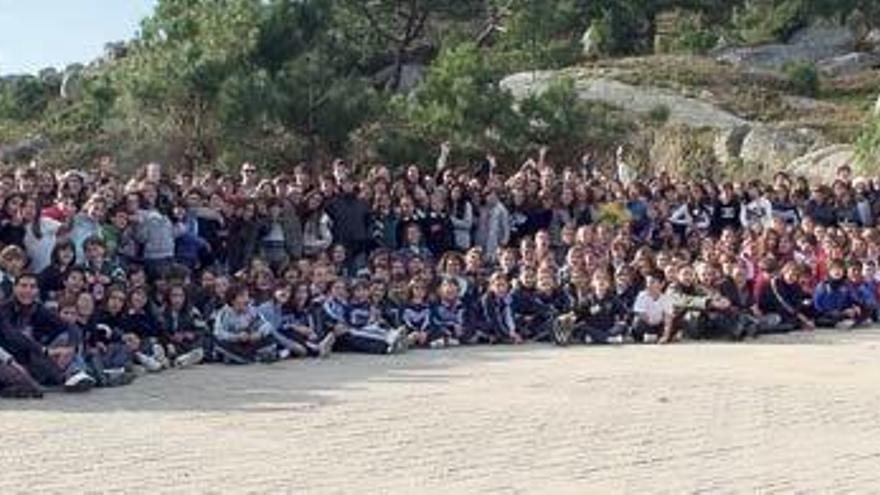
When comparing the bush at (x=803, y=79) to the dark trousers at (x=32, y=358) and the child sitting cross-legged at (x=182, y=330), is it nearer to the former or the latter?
the child sitting cross-legged at (x=182, y=330)

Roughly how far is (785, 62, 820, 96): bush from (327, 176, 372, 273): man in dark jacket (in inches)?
1135

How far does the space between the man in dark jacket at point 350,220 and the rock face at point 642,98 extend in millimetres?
18868

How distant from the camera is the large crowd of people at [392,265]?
13219 mm

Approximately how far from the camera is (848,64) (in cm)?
5053

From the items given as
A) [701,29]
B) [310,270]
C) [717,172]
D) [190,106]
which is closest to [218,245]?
[310,270]

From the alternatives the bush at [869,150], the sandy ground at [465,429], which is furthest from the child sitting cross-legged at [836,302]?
the bush at [869,150]

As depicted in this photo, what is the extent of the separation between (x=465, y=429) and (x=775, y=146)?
23715mm

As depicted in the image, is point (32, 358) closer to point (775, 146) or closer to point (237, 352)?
point (237, 352)

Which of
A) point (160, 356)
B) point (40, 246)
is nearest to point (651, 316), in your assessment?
point (160, 356)

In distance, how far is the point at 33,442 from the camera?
9805 mm

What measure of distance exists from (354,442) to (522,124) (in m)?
21.5

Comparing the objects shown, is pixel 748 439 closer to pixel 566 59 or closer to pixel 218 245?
pixel 218 245

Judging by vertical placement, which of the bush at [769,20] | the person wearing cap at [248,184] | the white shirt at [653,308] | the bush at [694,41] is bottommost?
the white shirt at [653,308]

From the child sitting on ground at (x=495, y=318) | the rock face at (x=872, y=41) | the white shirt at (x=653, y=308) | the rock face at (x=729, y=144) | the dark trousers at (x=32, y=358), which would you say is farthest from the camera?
the rock face at (x=872, y=41)
